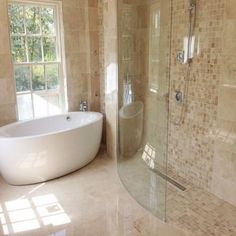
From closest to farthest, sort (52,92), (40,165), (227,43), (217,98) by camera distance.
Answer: (227,43) < (217,98) < (40,165) < (52,92)

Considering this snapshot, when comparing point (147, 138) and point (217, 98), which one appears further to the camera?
point (147, 138)

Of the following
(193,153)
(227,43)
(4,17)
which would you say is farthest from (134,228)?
(4,17)

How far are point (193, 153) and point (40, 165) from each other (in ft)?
5.57

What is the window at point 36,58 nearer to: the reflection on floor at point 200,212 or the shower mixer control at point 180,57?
the shower mixer control at point 180,57

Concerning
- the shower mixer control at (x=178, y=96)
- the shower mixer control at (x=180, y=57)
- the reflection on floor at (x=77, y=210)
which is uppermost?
the shower mixer control at (x=180, y=57)

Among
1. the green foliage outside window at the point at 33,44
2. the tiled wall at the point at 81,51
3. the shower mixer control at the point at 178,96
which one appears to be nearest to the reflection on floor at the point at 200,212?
the shower mixer control at the point at 178,96

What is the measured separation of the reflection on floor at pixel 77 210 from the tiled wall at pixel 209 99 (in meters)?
0.81

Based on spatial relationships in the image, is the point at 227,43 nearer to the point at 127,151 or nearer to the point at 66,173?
the point at 127,151

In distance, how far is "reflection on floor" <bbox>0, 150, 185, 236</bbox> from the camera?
2.11m

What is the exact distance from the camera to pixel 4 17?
299 cm

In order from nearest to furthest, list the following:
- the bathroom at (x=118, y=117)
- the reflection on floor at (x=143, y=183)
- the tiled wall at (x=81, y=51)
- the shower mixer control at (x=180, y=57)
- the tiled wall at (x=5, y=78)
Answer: the bathroom at (x=118, y=117) < the reflection on floor at (x=143, y=183) < the shower mixer control at (x=180, y=57) < the tiled wall at (x=5, y=78) < the tiled wall at (x=81, y=51)

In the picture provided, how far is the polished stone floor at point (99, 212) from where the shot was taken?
2104 mm

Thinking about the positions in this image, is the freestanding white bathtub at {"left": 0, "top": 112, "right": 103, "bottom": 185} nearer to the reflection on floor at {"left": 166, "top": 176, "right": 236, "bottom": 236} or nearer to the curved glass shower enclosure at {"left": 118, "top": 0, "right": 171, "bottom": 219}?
the curved glass shower enclosure at {"left": 118, "top": 0, "right": 171, "bottom": 219}

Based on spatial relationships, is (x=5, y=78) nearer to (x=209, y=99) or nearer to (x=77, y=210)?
(x=77, y=210)
